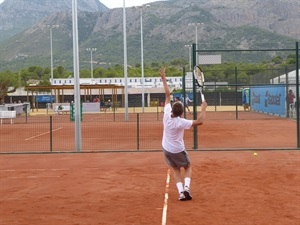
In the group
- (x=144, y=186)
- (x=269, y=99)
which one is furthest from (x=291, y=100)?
(x=144, y=186)

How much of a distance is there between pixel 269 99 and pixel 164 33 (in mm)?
113449

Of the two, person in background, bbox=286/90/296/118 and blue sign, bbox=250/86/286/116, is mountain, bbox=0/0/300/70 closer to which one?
blue sign, bbox=250/86/286/116

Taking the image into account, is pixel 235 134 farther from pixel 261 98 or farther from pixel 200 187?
pixel 261 98

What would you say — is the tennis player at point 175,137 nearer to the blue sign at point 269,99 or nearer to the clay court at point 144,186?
the clay court at point 144,186

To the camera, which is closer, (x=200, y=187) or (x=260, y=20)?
(x=200, y=187)

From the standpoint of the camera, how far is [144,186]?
10703 mm

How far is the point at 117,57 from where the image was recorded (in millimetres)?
140625

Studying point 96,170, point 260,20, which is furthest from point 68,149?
point 260,20

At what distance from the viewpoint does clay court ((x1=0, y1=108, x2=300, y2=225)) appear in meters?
8.06

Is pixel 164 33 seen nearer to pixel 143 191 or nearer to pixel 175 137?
pixel 143 191

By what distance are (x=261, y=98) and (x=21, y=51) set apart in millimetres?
124163

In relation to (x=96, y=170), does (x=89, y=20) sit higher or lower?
higher

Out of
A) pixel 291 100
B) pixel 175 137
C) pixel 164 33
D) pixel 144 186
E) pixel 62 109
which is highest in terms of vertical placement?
pixel 164 33

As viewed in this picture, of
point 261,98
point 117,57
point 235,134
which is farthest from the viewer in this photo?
point 117,57
